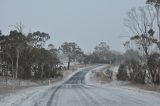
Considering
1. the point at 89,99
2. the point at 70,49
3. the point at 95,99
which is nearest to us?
the point at 95,99

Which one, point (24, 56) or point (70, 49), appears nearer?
point (24, 56)

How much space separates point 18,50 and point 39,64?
22122mm

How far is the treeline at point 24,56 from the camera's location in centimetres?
8469

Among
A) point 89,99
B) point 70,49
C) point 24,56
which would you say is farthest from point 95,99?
point 70,49

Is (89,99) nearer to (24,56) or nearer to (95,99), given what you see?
(95,99)

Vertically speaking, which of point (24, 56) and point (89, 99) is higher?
point (24, 56)

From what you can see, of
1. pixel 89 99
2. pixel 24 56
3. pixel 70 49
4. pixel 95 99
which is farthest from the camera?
pixel 70 49

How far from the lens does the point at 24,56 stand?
9219 centimetres

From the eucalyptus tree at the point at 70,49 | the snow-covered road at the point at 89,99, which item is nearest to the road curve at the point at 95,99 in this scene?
the snow-covered road at the point at 89,99

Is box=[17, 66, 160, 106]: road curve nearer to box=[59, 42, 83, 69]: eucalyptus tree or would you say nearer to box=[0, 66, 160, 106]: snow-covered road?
box=[0, 66, 160, 106]: snow-covered road

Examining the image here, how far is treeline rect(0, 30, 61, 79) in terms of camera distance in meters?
84.7

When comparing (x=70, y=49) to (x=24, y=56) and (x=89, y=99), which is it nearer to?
(x=24, y=56)

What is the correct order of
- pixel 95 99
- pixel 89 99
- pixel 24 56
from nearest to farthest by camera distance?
pixel 95 99
pixel 89 99
pixel 24 56

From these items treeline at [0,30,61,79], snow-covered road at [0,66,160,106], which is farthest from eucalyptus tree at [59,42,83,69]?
snow-covered road at [0,66,160,106]
